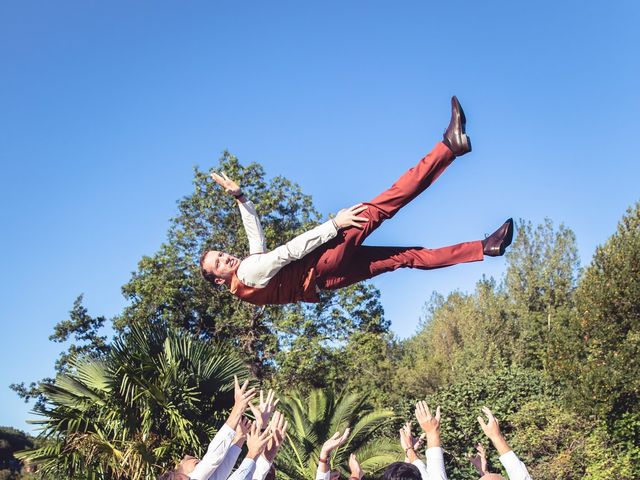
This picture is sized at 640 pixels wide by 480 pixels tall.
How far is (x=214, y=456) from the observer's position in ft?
11.1

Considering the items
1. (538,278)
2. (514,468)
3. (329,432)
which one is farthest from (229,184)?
(538,278)

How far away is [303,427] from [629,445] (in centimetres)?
728

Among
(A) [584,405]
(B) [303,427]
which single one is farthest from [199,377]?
(A) [584,405]

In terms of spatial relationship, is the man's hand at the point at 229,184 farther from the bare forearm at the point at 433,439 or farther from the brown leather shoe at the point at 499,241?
the bare forearm at the point at 433,439

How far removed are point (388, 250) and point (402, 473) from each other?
2262 millimetres

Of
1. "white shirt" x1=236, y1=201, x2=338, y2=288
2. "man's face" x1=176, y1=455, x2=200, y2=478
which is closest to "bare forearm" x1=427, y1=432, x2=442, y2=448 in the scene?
"man's face" x1=176, y1=455, x2=200, y2=478

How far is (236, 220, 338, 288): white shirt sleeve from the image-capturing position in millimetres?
4551

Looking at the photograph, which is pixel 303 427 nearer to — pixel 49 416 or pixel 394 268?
pixel 49 416

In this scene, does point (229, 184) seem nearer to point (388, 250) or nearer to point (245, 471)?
point (388, 250)

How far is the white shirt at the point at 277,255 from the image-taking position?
455cm

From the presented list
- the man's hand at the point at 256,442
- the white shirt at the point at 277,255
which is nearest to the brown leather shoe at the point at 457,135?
the white shirt at the point at 277,255

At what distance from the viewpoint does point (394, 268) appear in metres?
5.03

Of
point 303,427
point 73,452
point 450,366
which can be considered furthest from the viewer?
point 450,366

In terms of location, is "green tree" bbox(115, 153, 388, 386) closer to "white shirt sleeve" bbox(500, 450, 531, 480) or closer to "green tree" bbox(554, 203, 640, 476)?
"green tree" bbox(554, 203, 640, 476)
